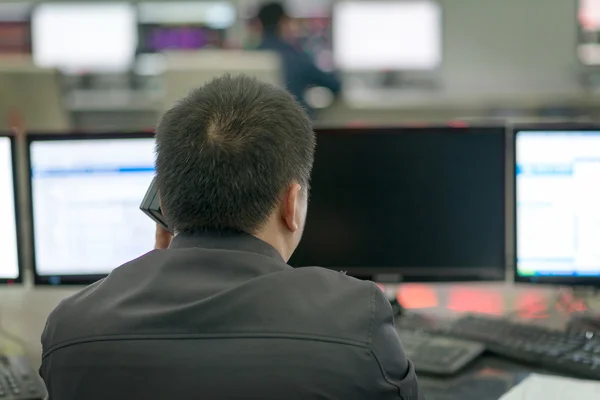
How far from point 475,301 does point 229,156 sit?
1112mm

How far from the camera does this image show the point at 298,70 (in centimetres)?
404

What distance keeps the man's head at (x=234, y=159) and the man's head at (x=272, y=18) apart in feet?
10.6

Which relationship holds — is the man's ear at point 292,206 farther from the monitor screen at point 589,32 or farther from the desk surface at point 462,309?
the monitor screen at point 589,32

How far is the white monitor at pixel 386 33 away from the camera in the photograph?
18.5ft

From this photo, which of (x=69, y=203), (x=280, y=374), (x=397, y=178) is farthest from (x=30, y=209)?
(x=280, y=374)

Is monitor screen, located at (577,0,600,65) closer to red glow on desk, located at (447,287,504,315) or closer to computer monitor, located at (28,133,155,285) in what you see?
red glow on desk, located at (447,287,504,315)

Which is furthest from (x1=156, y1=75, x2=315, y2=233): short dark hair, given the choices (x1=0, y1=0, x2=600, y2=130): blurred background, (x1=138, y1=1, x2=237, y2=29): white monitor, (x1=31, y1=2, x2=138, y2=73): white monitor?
(x1=138, y1=1, x2=237, y2=29): white monitor

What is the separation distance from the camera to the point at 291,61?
4.05 m

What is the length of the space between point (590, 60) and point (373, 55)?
1508 millimetres

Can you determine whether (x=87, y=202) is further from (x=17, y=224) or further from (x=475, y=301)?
(x=475, y=301)

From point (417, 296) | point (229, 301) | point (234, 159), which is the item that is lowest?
point (417, 296)

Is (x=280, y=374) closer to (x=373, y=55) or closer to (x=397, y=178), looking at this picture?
(x=397, y=178)

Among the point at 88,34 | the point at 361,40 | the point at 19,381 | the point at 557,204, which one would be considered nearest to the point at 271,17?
the point at 361,40

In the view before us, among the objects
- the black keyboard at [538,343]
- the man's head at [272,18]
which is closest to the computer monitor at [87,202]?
the black keyboard at [538,343]
